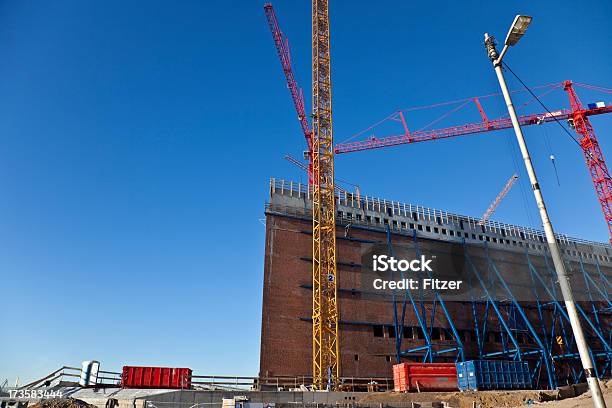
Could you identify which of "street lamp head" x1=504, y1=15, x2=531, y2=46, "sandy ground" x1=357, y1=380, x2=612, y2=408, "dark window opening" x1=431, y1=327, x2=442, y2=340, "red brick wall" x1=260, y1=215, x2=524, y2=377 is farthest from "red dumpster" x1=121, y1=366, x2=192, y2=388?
"street lamp head" x1=504, y1=15, x2=531, y2=46

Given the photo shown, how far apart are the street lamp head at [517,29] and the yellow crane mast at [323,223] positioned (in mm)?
33081

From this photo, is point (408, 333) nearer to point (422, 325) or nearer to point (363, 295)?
point (422, 325)

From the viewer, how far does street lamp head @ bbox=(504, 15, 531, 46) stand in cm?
1097

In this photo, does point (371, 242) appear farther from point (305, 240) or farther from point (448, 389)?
point (448, 389)

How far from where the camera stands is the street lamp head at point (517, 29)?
36.0ft

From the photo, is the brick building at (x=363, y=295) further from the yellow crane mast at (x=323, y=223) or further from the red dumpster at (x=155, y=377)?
the red dumpster at (x=155, y=377)

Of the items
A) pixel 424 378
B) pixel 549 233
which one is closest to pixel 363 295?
pixel 424 378

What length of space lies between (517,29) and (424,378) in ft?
103

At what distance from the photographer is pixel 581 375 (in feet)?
179

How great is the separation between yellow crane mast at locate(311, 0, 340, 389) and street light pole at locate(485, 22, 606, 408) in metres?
31.1

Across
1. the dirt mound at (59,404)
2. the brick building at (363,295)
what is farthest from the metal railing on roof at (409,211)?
the dirt mound at (59,404)

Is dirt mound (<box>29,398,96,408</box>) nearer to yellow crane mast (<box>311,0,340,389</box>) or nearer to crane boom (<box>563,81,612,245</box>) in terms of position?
yellow crane mast (<box>311,0,340,389</box>)

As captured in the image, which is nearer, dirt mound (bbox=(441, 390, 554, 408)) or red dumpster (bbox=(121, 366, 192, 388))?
dirt mound (bbox=(441, 390, 554, 408))

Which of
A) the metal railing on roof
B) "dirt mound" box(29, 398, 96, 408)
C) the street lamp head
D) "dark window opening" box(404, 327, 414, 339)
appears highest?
the metal railing on roof
